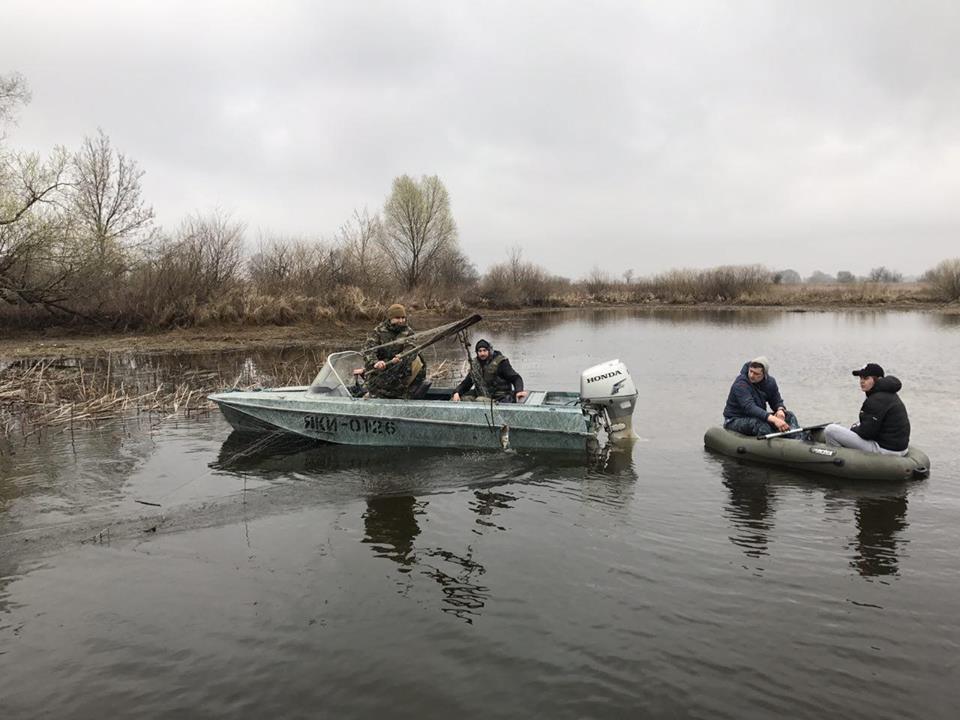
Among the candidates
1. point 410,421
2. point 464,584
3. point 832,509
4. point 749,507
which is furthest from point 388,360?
point 832,509

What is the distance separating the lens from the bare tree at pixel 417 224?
50906 mm

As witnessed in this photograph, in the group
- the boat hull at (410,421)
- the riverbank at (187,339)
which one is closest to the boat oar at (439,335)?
the boat hull at (410,421)

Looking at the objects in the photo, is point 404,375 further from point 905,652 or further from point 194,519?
point 905,652

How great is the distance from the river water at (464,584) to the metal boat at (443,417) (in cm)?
32

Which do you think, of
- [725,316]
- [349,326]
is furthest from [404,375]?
[725,316]

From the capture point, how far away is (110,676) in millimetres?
4172

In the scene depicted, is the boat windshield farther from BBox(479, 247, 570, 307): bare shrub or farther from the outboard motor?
BBox(479, 247, 570, 307): bare shrub

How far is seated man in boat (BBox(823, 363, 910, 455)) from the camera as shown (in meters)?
7.86

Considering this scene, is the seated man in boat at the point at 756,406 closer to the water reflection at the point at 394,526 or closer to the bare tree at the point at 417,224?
the water reflection at the point at 394,526

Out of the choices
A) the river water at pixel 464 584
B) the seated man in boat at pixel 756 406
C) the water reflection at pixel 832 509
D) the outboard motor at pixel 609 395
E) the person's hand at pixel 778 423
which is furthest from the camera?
the outboard motor at pixel 609 395

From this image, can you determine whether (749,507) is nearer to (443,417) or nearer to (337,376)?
(443,417)

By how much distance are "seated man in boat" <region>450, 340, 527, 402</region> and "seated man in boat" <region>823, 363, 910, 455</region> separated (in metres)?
4.72

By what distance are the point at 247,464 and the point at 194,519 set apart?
85.1 inches

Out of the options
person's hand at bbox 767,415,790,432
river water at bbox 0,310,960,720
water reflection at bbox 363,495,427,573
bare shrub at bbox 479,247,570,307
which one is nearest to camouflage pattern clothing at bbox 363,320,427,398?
river water at bbox 0,310,960,720
